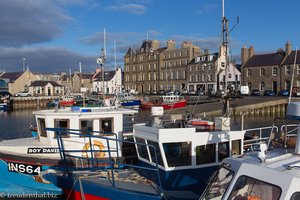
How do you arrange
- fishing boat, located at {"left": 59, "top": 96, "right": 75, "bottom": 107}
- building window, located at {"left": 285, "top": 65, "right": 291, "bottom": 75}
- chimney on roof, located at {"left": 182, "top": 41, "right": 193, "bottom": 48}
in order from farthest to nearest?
chimney on roof, located at {"left": 182, "top": 41, "right": 193, "bottom": 48}, building window, located at {"left": 285, "top": 65, "right": 291, "bottom": 75}, fishing boat, located at {"left": 59, "top": 96, "right": 75, "bottom": 107}

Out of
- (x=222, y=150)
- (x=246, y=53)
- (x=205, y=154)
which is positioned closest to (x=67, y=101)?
(x=246, y=53)

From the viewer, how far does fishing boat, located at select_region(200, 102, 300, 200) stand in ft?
17.7

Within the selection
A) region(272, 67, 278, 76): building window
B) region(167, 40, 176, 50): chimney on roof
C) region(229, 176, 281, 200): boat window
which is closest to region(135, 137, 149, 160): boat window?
region(229, 176, 281, 200): boat window

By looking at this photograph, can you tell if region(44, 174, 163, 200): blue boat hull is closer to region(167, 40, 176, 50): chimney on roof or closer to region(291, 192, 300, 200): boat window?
region(291, 192, 300, 200): boat window

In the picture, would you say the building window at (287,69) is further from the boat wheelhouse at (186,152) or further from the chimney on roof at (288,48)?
the boat wheelhouse at (186,152)

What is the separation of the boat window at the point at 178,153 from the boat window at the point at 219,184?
3.39 metres

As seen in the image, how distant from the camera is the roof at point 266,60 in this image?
67.6m

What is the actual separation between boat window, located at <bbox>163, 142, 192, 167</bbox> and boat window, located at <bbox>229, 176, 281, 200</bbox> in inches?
172

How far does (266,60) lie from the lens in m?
70.3

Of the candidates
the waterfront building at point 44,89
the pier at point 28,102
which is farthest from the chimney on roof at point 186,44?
the pier at point 28,102

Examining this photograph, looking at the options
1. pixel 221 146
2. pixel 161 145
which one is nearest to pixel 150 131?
pixel 161 145

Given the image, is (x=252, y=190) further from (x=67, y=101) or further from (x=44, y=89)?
(x=44, y=89)

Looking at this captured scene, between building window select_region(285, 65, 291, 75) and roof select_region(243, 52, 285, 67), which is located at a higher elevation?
roof select_region(243, 52, 285, 67)

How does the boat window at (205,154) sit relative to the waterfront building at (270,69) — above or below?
below
